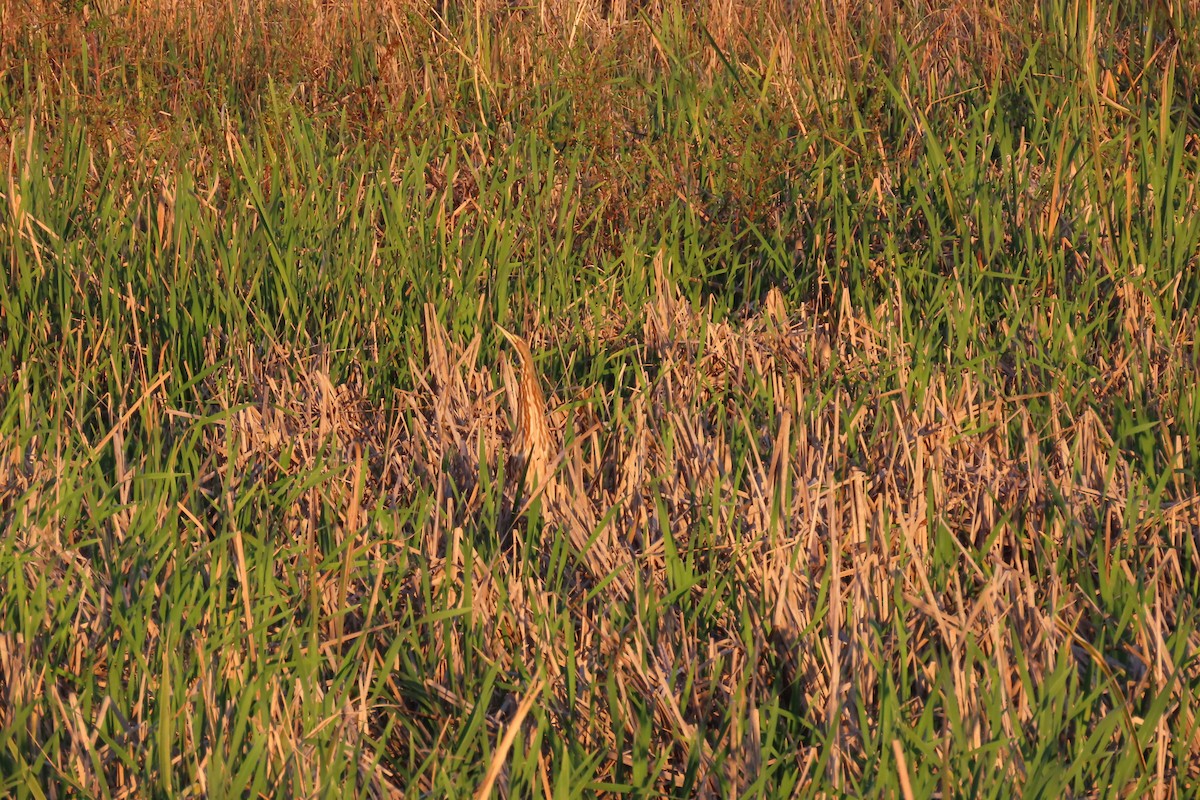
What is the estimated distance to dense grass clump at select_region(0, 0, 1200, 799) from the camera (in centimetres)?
162

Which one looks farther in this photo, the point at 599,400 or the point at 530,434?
the point at 599,400

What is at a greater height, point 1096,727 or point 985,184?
point 985,184

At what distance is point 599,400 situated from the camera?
245cm

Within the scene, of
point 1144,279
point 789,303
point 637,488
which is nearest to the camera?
point 637,488

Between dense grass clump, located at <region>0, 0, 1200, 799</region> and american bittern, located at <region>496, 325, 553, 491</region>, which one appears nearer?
dense grass clump, located at <region>0, 0, 1200, 799</region>

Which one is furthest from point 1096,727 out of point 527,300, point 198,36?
point 198,36

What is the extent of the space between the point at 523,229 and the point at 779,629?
1.45 meters

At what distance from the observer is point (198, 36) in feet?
12.8

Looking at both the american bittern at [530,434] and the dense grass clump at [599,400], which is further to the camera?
the american bittern at [530,434]

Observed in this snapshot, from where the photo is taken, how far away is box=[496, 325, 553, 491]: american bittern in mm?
2164

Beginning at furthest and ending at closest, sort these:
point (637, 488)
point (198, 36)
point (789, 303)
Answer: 1. point (198, 36)
2. point (789, 303)
3. point (637, 488)

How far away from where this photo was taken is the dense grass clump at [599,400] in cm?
162

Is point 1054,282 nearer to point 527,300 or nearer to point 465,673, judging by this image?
point 527,300

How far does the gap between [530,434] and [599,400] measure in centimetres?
27
